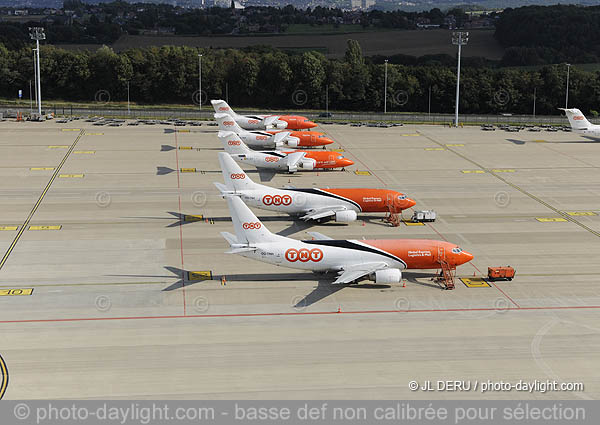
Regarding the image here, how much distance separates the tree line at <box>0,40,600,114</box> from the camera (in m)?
186

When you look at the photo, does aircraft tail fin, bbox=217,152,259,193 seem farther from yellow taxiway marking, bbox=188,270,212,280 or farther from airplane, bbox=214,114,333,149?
airplane, bbox=214,114,333,149

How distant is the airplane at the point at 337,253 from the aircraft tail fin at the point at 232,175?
568 inches

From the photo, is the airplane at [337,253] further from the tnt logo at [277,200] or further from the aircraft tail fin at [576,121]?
the aircraft tail fin at [576,121]

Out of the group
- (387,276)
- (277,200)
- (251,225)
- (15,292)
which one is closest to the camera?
(251,225)

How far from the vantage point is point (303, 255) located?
5775 cm

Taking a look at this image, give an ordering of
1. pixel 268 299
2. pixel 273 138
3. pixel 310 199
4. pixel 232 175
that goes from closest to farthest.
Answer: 1. pixel 268 299
2. pixel 232 175
3. pixel 310 199
4. pixel 273 138

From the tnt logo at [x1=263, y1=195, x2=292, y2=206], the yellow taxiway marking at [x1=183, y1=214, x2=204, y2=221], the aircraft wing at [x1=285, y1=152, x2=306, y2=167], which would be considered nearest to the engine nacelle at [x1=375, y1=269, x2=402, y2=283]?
the tnt logo at [x1=263, y1=195, x2=292, y2=206]

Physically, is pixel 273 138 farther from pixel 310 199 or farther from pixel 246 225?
Answer: pixel 246 225

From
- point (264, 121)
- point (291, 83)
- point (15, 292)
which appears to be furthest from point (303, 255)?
point (291, 83)

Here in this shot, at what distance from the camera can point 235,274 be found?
61.6 meters

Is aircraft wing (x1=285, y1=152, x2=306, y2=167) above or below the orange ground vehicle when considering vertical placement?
above

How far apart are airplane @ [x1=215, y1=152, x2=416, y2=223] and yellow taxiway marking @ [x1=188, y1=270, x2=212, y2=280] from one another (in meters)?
12.4

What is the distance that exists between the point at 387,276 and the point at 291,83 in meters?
136

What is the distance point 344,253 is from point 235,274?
9073mm
